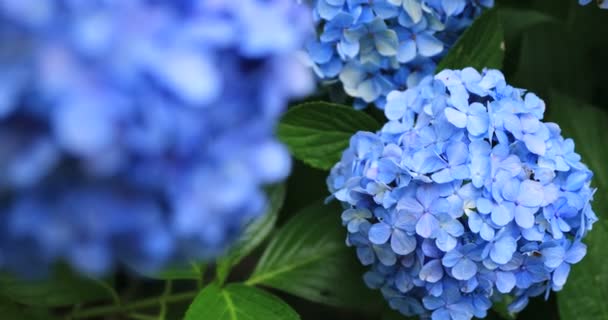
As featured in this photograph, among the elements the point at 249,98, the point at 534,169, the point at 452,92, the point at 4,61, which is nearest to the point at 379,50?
the point at 452,92

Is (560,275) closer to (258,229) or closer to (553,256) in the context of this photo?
(553,256)

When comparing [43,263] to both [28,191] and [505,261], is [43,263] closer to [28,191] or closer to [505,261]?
[28,191]

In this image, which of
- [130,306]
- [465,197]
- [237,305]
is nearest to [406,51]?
[465,197]

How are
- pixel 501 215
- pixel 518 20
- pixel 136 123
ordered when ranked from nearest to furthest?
1. pixel 136 123
2. pixel 501 215
3. pixel 518 20

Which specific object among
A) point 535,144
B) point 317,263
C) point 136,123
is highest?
point 136,123

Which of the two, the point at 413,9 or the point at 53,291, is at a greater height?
the point at 413,9

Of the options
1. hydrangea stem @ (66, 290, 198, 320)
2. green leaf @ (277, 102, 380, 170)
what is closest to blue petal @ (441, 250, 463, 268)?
green leaf @ (277, 102, 380, 170)

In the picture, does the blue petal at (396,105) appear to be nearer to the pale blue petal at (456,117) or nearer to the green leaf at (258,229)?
the pale blue petal at (456,117)
